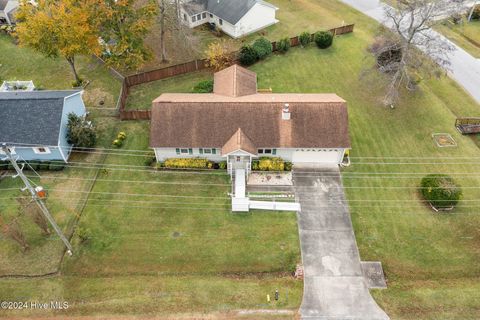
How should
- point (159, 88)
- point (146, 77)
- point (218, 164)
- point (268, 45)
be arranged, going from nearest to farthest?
point (218, 164), point (159, 88), point (146, 77), point (268, 45)

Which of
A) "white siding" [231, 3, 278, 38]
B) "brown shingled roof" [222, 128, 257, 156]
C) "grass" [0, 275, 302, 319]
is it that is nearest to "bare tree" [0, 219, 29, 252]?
"grass" [0, 275, 302, 319]

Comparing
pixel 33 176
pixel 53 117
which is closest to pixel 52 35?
pixel 53 117

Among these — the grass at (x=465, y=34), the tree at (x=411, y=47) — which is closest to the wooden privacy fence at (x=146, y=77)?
the tree at (x=411, y=47)

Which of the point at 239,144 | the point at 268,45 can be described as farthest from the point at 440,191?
the point at 268,45

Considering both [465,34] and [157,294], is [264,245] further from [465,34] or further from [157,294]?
[465,34]

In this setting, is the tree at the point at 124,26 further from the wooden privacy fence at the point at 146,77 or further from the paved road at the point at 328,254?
the paved road at the point at 328,254

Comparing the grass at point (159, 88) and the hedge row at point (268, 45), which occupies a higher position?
the hedge row at point (268, 45)

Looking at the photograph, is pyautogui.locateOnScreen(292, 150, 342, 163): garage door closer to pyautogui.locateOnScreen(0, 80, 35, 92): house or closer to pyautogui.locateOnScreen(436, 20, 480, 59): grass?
pyautogui.locateOnScreen(436, 20, 480, 59): grass
